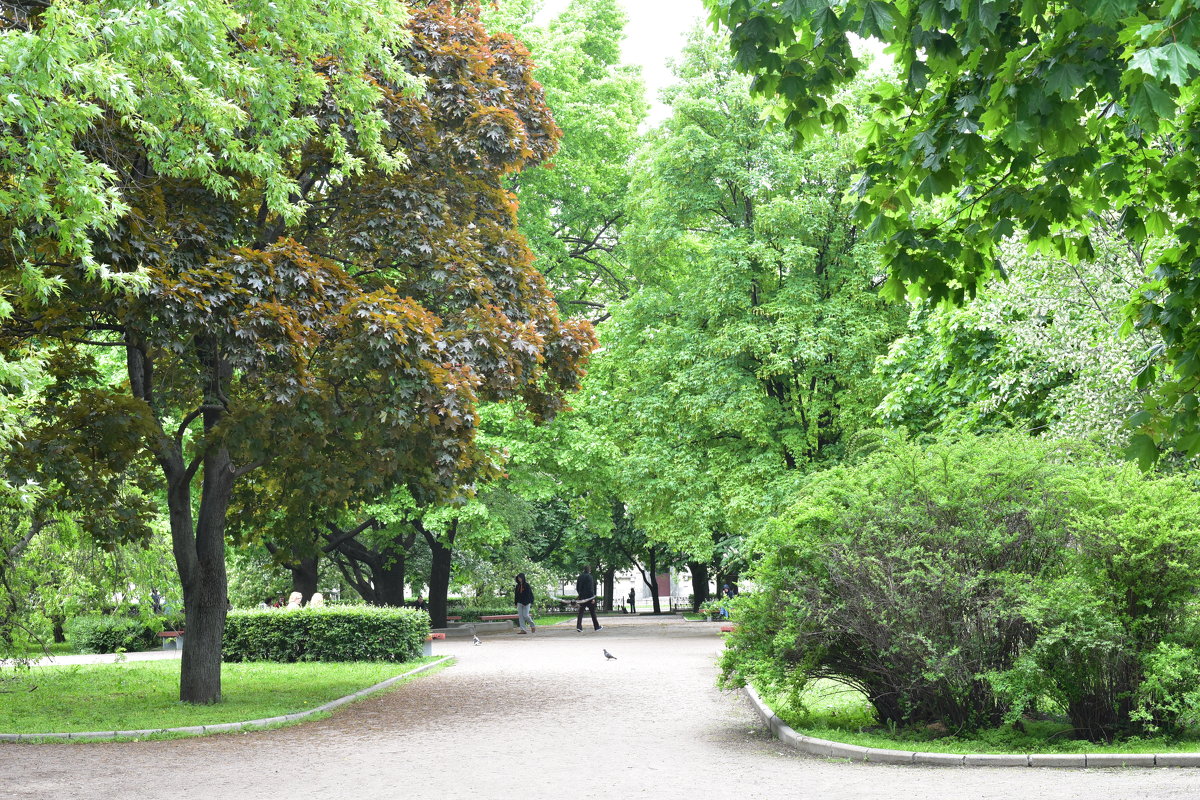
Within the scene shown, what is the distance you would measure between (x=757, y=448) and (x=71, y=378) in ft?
55.0

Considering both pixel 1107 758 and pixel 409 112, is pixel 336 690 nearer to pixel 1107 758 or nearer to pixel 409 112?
pixel 409 112

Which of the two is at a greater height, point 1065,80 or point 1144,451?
point 1065,80

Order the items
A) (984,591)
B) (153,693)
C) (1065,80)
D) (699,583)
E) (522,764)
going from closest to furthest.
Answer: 1. (1065,80)
2. (522,764)
3. (984,591)
4. (153,693)
5. (699,583)

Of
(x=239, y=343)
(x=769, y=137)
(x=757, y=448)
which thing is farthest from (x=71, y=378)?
(x=769, y=137)

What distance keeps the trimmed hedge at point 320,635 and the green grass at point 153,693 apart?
18.3 inches

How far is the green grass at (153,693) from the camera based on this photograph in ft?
44.1

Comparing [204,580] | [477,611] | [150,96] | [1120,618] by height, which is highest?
[150,96]

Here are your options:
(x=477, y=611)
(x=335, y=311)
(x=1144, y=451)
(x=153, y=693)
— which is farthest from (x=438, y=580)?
(x=1144, y=451)

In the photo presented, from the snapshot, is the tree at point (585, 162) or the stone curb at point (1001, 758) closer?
the stone curb at point (1001, 758)

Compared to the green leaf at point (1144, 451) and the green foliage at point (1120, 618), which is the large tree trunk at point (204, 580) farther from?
the green leaf at point (1144, 451)

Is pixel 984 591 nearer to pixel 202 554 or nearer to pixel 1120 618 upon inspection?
pixel 1120 618

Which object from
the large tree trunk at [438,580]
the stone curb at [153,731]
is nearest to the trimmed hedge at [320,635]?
the stone curb at [153,731]

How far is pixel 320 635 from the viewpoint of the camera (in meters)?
21.9

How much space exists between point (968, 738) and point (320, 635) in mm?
14585
